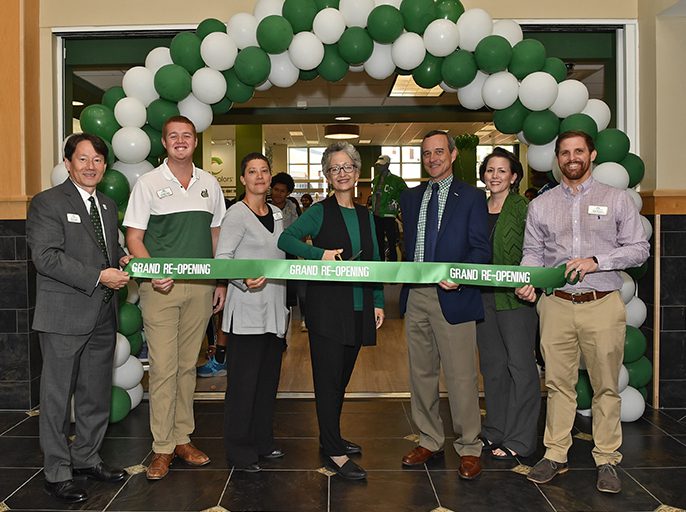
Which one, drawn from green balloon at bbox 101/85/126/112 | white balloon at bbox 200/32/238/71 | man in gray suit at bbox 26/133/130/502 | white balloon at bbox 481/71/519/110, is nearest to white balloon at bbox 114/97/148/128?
green balloon at bbox 101/85/126/112

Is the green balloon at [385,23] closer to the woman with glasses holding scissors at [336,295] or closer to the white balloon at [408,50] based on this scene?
the white balloon at [408,50]

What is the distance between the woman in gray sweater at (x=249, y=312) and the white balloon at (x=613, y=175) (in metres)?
2.05

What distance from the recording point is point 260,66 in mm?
4160

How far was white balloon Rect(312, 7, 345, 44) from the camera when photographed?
4.14m

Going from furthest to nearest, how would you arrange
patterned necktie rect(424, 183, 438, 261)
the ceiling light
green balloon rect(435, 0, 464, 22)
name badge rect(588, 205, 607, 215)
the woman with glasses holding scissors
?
the ceiling light, green balloon rect(435, 0, 464, 22), patterned necktie rect(424, 183, 438, 261), the woman with glasses holding scissors, name badge rect(588, 205, 607, 215)

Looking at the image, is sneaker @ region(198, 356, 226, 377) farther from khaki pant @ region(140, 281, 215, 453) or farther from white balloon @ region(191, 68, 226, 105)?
white balloon @ region(191, 68, 226, 105)

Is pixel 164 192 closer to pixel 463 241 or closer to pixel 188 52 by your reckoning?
pixel 188 52

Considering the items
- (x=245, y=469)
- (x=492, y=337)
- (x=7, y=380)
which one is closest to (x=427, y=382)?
(x=492, y=337)

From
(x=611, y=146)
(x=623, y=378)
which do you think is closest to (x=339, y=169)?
(x=611, y=146)

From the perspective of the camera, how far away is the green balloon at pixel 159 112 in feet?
13.8

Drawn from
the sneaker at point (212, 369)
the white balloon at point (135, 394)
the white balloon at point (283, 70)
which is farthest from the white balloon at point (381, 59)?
the sneaker at point (212, 369)

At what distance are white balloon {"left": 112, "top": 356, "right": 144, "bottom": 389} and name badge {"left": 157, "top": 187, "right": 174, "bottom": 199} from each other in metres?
1.52

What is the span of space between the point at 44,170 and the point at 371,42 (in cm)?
267

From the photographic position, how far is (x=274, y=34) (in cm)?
408
